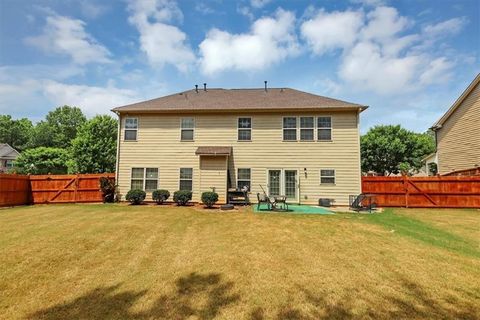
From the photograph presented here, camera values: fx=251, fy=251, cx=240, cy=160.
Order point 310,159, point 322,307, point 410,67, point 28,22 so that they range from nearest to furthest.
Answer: point 322,307, point 28,22, point 310,159, point 410,67

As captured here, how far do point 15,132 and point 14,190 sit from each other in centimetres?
5263

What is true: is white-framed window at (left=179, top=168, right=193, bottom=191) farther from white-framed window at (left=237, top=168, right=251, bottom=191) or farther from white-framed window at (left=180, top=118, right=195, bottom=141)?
white-framed window at (left=237, top=168, right=251, bottom=191)

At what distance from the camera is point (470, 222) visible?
9539mm

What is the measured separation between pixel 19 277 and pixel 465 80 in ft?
77.0

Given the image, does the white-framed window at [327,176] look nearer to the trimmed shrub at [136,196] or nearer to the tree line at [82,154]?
the trimmed shrub at [136,196]

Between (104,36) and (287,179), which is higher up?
(104,36)

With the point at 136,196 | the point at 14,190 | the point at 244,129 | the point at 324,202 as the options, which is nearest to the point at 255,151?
the point at 244,129

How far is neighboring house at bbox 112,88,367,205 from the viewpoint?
14164 mm

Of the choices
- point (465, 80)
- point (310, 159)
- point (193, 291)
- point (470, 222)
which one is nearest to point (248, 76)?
point (310, 159)

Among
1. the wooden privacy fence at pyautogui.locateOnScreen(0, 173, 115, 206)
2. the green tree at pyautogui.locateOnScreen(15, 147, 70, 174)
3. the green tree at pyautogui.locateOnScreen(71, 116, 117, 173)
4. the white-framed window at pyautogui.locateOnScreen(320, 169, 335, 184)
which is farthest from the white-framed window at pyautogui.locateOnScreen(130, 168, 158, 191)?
the green tree at pyautogui.locateOnScreen(15, 147, 70, 174)

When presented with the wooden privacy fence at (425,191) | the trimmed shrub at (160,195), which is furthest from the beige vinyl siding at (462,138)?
the trimmed shrub at (160,195)

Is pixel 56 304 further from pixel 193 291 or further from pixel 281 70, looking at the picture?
pixel 281 70

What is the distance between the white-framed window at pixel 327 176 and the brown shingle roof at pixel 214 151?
17.6ft

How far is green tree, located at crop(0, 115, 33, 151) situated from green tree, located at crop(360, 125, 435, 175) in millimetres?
61478
